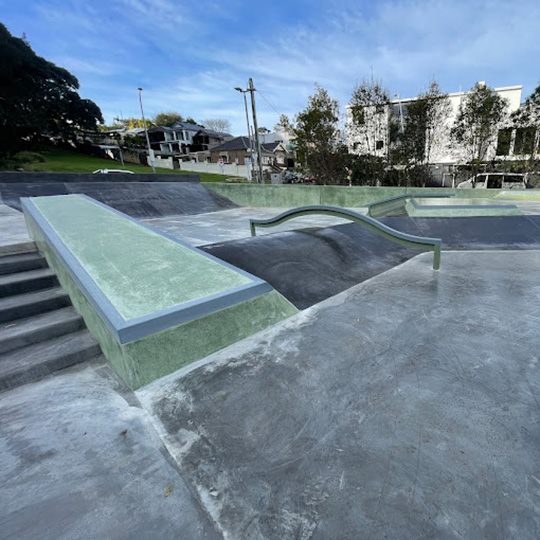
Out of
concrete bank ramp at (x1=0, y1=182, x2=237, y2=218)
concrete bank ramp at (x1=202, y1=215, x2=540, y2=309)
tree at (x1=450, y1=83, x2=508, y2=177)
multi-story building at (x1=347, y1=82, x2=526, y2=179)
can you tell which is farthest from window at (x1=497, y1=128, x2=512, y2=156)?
concrete bank ramp at (x1=0, y1=182, x2=237, y2=218)

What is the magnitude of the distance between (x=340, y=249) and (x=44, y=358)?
4.77 meters

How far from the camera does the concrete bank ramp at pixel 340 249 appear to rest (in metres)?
4.39

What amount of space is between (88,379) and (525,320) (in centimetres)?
434

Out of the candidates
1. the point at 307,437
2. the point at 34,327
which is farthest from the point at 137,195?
the point at 307,437

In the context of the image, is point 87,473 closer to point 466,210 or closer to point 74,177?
point 466,210

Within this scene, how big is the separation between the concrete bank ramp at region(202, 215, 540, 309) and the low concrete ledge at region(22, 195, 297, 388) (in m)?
0.89

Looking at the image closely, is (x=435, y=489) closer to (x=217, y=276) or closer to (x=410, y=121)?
(x=217, y=276)

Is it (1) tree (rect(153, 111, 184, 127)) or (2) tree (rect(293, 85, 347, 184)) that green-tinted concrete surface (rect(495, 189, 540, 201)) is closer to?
(2) tree (rect(293, 85, 347, 184))

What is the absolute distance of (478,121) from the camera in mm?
19312

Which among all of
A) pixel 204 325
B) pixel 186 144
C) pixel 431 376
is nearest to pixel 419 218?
pixel 431 376

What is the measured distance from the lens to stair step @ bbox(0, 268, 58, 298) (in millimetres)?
3453

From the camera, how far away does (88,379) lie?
256 cm

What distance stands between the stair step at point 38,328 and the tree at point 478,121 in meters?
24.1

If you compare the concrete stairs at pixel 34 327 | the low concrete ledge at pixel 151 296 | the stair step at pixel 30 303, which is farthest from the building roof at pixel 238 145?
the stair step at pixel 30 303
